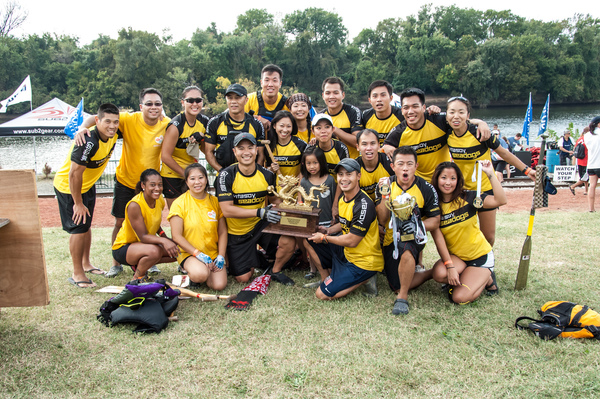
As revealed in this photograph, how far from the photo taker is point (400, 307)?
14.6ft

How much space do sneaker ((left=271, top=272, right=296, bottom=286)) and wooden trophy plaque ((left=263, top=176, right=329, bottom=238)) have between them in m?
0.70

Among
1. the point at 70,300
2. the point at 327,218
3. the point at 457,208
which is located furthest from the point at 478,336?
the point at 70,300

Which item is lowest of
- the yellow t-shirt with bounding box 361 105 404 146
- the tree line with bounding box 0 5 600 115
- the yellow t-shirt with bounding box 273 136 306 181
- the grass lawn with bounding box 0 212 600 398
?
the grass lawn with bounding box 0 212 600 398

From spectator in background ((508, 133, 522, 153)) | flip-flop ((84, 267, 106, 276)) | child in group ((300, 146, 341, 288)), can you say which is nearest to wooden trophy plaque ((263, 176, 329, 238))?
child in group ((300, 146, 341, 288))

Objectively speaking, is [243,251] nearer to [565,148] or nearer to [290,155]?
[290,155]

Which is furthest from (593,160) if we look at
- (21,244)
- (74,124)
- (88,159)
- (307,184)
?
(74,124)

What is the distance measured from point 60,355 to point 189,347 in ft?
3.58

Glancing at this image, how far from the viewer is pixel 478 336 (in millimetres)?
3916

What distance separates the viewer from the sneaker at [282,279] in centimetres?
531

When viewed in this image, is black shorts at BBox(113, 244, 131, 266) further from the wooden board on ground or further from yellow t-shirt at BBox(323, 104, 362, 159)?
yellow t-shirt at BBox(323, 104, 362, 159)

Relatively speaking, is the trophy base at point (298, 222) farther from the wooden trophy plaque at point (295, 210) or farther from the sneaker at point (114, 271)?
the sneaker at point (114, 271)

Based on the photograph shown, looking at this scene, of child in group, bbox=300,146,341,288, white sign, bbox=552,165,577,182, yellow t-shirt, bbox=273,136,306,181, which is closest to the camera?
child in group, bbox=300,146,341,288

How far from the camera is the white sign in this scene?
44.0 feet

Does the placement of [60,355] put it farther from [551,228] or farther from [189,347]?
[551,228]
